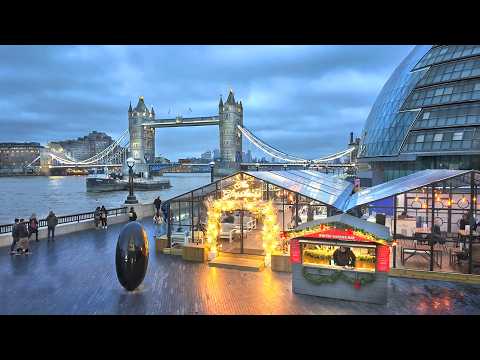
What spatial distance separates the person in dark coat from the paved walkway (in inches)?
45.7

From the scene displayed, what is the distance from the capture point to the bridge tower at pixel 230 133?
128 m

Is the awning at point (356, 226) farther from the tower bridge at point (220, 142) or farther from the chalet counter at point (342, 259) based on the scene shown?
the tower bridge at point (220, 142)

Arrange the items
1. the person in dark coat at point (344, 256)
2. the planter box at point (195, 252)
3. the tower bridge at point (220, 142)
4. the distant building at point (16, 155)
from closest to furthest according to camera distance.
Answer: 1. the person in dark coat at point (344, 256)
2. the planter box at point (195, 252)
3. the tower bridge at point (220, 142)
4. the distant building at point (16, 155)

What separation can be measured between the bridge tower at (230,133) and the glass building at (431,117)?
8202 cm

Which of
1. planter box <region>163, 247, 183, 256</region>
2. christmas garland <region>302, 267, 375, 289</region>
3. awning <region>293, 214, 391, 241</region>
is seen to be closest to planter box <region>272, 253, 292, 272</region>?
christmas garland <region>302, 267, 375, 289</region>

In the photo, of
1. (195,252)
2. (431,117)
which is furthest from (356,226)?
(431,117)

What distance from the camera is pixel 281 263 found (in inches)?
519

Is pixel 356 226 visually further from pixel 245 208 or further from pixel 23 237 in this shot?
pixel 23 237

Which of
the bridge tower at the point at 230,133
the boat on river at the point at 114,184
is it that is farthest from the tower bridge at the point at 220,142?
the boat on river at the point at 114,184

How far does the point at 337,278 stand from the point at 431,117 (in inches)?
1372
